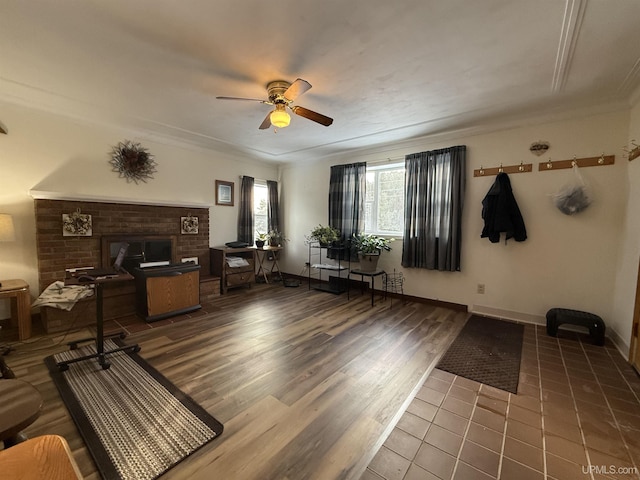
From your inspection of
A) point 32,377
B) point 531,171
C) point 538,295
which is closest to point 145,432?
point 32,377

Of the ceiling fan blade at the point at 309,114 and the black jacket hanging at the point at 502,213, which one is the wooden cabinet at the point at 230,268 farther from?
the black jacket hanging at the point at 502,213

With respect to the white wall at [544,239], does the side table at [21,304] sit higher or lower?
lower

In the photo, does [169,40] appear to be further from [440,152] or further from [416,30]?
[440,152]

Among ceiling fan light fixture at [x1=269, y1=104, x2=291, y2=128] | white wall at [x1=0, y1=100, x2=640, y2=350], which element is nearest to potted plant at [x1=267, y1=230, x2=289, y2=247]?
white wall at [x1=0, y1=100, x2=640, y2=350]

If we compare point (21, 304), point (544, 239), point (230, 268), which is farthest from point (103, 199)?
point (544, 239)

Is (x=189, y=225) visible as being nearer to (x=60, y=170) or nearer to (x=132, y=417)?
(x=60, y=170)

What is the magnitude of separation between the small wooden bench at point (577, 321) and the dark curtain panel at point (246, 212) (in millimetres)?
4729

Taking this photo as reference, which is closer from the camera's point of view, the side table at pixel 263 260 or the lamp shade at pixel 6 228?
the lamp shade at pixel 6 228

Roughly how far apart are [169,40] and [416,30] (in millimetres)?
1785

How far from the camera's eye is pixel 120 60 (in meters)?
2.23

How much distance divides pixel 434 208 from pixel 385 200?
91 cm

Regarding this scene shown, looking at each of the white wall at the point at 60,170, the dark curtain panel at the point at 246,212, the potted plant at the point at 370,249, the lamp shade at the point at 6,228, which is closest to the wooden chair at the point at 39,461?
the lamp shade at the point at 6,228

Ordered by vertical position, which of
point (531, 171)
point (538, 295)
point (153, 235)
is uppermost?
point (531, 171)

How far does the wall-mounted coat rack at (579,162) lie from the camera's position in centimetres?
292
